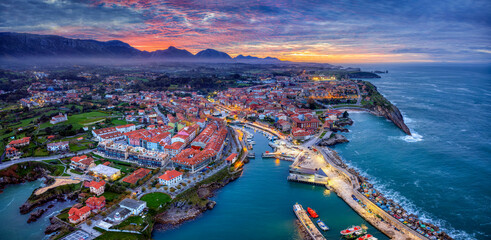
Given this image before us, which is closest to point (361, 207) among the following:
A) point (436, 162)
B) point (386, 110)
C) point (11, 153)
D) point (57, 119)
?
point (436, 162)

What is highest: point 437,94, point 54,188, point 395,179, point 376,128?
point 437,94

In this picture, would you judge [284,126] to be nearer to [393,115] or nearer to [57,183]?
[393,115]

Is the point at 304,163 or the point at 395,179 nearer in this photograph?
the point at 395,179

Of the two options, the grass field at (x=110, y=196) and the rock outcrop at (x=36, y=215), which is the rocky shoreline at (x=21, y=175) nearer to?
the rock outcrop at (x=36, y=215)

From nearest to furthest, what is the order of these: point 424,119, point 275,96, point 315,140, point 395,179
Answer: point 395,179, point 315,140, point 424,119, point 275,96

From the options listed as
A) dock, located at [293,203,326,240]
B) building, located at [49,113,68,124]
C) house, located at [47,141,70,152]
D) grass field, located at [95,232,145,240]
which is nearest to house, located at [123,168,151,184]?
grass field, located at [95,232,145,240]

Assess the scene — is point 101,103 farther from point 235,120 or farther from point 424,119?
point 424,119

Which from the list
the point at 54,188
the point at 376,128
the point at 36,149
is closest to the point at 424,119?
the point at 376,128

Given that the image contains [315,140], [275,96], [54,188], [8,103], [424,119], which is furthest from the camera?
[275,96]
